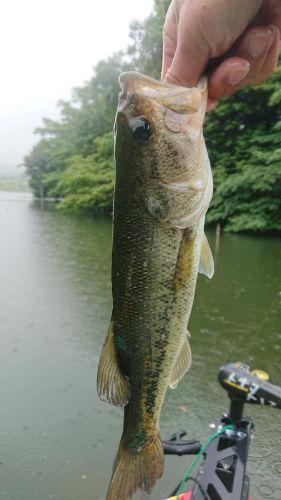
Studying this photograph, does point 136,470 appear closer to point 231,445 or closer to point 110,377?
point 110,377

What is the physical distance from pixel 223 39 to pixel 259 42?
179mm

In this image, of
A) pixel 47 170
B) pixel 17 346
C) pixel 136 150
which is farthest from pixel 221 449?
pixel 47 170

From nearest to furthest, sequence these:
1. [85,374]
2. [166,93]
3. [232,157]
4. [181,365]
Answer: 1. [166,93]
2. [181,365]
3. [85,374]
4. [232,157]

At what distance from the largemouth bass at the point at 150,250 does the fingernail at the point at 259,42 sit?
9.1 inches

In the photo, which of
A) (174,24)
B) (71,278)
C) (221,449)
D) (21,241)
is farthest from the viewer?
(21,241)

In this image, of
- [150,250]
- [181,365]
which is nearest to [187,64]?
[150,250]

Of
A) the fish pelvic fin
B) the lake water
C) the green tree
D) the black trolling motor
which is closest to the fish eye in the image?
the fish pelvic fin

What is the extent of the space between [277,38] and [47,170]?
2078 inches

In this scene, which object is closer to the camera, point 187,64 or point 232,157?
point 187,64

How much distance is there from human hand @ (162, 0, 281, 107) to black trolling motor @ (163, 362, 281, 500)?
1968 millimetres

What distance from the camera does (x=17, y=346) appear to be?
621 cm

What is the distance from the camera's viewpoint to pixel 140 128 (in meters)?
1.42

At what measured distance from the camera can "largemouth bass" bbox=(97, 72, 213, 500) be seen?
143 cm

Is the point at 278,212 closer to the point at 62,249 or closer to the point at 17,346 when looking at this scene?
the point at 62,249
